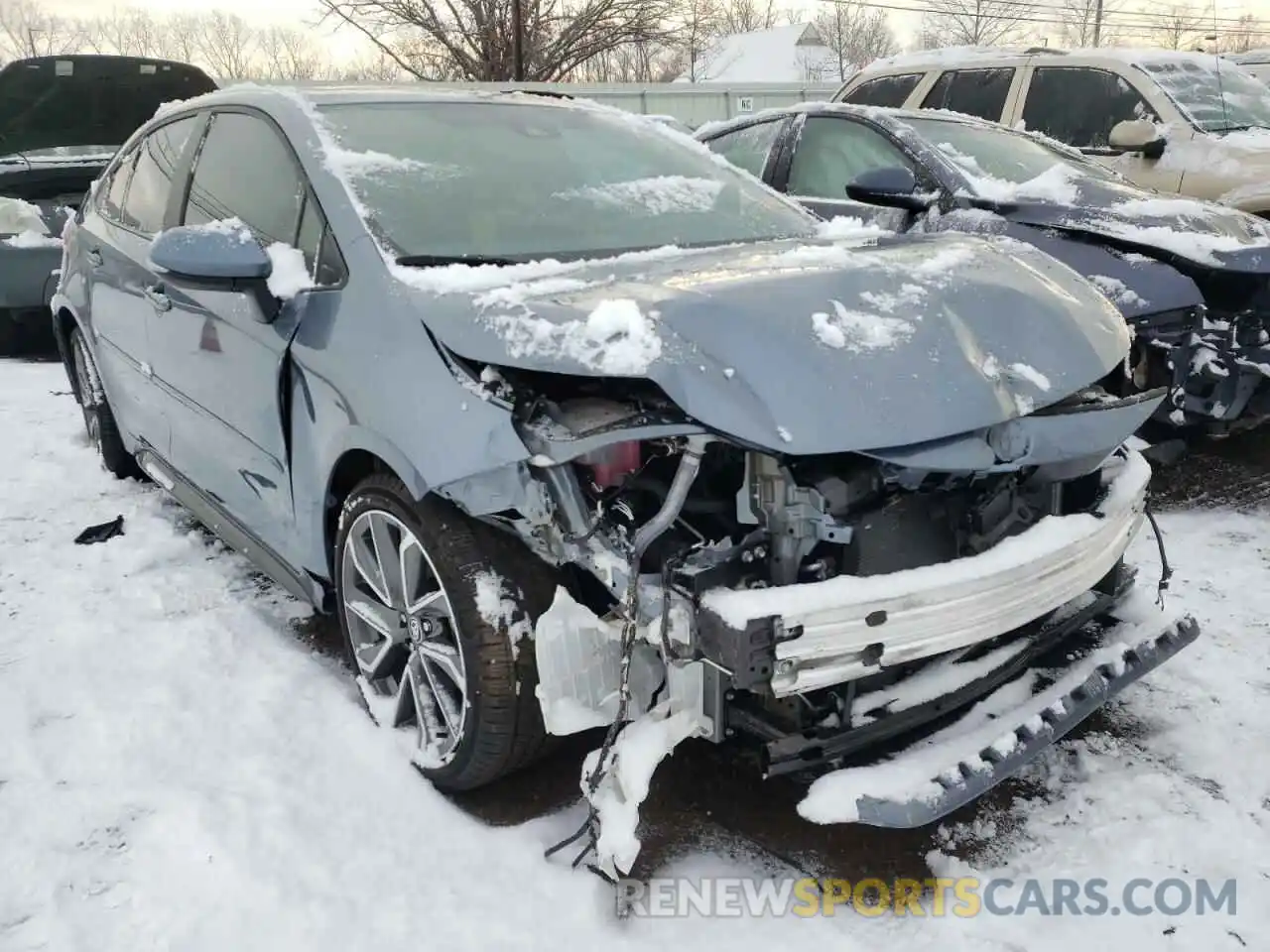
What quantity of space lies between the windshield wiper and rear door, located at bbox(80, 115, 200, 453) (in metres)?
1.53

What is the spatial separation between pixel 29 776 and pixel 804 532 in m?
2.12

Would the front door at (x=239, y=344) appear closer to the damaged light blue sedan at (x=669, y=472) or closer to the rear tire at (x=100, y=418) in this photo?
the damaged light blue sedan at (x=669, y=472)

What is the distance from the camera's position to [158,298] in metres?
3.59

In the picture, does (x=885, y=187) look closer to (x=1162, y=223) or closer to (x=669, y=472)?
(x=1162, y=223)

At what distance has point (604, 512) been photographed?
2246 millimetres

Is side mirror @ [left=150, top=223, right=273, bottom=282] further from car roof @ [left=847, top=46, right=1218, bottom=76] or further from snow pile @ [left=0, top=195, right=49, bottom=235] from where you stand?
car roof @ [left=847, top=46, right=1218, bottom=76]

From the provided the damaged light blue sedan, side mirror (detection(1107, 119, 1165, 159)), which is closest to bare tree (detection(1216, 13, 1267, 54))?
side mirror (detection(1107, 119, 1165, 159))

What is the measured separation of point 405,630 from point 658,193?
1.60 m

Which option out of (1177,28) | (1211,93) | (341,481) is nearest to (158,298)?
(341,481)

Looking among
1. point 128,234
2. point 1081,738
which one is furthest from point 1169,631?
point 128,234

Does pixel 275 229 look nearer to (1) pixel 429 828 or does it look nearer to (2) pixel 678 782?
(1) pixel 429 828

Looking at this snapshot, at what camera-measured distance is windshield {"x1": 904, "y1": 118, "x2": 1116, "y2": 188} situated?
17.1 feet

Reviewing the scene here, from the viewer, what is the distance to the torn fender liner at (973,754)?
6.91 ft

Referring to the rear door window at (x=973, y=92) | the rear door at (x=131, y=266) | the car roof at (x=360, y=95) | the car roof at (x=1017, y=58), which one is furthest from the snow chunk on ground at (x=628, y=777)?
the car roof at (x=1017, y=58)
